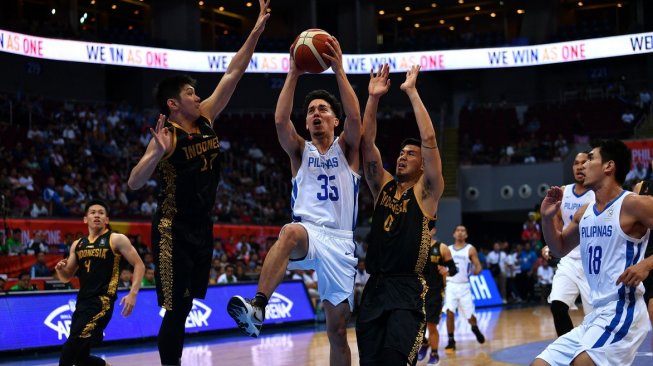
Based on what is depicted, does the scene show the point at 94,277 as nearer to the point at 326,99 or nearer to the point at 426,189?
the point at 326,99

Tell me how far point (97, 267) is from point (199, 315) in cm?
808

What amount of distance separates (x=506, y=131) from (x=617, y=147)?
28.9 meters

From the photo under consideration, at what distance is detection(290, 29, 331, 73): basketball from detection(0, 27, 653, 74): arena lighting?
1962cm

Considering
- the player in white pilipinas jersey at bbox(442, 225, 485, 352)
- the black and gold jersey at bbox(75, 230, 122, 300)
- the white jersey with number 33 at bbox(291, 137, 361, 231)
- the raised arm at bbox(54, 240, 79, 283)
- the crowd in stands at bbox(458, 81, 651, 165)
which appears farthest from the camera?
the crowd in stands at bbox(458, 81, 651, 165)

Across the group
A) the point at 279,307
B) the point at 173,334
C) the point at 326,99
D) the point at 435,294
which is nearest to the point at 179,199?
the point at 173,334

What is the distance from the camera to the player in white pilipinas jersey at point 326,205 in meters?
6.38

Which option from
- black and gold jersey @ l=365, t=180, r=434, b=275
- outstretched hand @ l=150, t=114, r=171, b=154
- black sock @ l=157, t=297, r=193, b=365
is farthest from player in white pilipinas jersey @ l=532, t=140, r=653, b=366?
outstretched hand @ l=150, t=114, r=171, b=154

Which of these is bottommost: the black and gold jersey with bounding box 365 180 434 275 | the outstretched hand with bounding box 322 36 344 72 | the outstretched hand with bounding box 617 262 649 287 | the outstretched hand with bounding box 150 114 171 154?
the outstretched hand with bounding box 617 262 649 287

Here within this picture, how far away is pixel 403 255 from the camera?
247 inches

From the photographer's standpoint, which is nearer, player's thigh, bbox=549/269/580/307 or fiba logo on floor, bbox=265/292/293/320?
player's thigh, bbox=549/269/580/307

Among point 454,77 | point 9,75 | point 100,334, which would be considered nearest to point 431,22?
point 454,77

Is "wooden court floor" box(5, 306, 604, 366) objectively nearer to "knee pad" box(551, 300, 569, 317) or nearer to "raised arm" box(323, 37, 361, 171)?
"knee pad" box(551, 300, 569, 317)

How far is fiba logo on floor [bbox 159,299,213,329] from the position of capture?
53.9 ft

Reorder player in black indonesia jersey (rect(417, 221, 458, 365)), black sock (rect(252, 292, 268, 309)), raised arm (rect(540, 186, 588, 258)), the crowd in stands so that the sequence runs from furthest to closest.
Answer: the crowd in stands, player in black indonesia jersey (rect(417, 221, 458, 365)), raised arm (rect(540, 186, 588, 258)), black sock (rect(252, 292, 268, 309))
